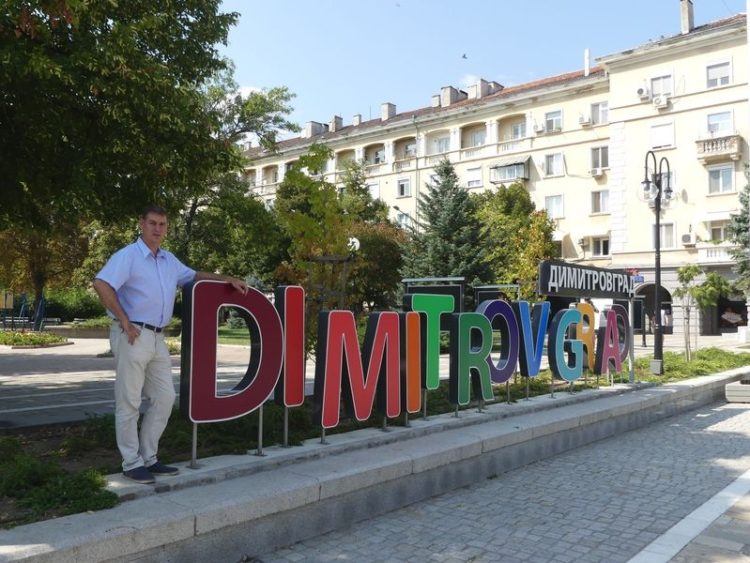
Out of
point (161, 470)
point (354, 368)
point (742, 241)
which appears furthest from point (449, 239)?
point (161, 470)

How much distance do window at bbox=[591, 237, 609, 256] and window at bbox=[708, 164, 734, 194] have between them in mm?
7252

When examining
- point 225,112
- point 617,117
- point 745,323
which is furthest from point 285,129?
point 745,323

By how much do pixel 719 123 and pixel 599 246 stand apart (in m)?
10.2

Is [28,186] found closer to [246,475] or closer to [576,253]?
[246,475]

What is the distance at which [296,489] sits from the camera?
475 cm

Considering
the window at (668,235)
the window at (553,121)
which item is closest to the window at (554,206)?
the window at (553,121)

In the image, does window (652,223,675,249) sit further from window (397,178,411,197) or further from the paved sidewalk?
the paved sidewalk

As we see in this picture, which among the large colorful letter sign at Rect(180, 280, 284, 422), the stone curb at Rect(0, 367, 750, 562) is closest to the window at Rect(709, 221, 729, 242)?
the stone curb at Rect(0, 367, 750, 562)

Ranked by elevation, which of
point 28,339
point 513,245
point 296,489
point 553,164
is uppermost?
point 553,164

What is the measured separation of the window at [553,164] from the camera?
1766 inches

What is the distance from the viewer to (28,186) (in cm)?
976

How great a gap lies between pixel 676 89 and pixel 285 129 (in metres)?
26.3

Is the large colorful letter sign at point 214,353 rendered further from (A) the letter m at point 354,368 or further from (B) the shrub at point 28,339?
(B) the shrub at point 28,339

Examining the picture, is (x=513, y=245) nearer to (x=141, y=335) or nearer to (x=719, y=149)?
(x=719, y=149)
